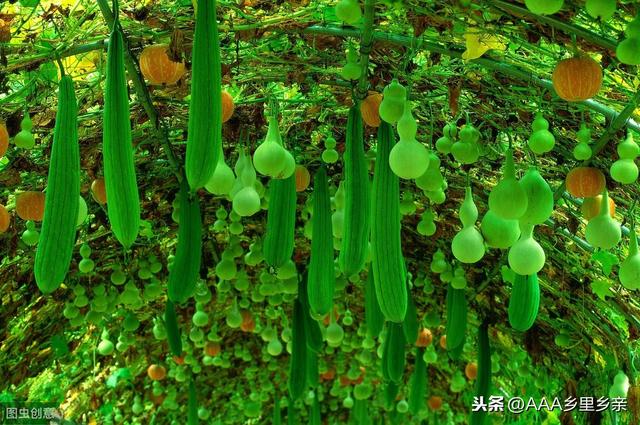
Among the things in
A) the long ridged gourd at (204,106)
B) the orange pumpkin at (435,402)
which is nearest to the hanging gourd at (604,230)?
the long ridged gourd at (204,106)

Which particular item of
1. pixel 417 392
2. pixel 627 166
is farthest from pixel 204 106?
pixel 417 392

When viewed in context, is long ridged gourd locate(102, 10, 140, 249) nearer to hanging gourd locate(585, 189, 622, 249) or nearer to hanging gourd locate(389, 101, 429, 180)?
hanging gourd locate(389, 101, 429, 180)

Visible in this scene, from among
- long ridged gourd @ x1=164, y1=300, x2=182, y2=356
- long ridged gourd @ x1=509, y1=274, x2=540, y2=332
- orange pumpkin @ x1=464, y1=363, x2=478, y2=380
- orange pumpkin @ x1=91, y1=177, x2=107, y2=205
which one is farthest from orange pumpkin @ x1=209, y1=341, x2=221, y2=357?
long ridged gourd @ x1=509, y1=274, x2=540, y2=332

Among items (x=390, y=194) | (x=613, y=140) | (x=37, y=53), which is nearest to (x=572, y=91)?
(x=390, y=194)

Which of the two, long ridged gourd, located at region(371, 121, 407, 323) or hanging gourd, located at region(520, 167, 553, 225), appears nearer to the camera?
long ridged gourd, located at region(371, 121, 407, 323)

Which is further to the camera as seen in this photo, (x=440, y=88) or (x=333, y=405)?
(x=333, y=405)

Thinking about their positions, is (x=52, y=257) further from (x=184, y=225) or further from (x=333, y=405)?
(x=333, y=405)
